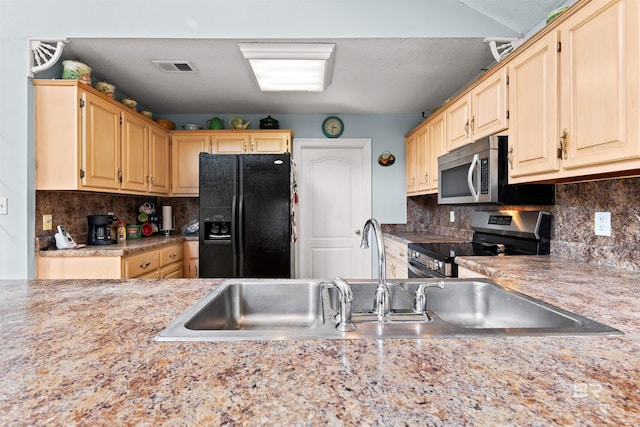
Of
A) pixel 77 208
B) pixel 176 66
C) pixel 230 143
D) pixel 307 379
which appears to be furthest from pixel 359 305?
pixel 230 143

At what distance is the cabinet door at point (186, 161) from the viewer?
371cm

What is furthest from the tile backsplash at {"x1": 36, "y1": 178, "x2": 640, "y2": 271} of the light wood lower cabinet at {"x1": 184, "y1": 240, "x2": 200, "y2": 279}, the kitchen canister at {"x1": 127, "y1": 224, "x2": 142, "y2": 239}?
the light wood lower cabinet at {"x1": 184, "y1": 240, "x2": 200, "y2": 279}

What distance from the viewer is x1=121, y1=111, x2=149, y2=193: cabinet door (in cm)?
288

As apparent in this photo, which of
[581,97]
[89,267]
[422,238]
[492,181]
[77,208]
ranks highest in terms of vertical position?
[581,97]

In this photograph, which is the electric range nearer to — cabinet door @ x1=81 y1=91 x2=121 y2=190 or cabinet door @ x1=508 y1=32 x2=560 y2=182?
cabinet door @ x1=508 y1=32 x2=560 y2=182

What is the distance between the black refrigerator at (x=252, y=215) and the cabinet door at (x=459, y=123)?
1.43m

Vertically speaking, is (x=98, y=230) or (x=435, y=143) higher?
(x=435, y=143)

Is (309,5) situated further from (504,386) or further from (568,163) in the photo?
(504,386)

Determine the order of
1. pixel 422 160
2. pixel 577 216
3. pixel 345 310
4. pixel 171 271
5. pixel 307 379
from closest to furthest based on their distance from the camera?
pixel 307 379, pixel 345 310, pixel 577 216, pixel 171 271, pixel 422 160

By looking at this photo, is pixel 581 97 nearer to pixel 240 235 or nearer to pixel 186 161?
pixel 240 235

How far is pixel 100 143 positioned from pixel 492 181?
2.81 metres

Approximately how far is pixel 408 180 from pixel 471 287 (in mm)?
2824

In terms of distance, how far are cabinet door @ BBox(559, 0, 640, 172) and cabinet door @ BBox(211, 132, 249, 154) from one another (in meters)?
2.94

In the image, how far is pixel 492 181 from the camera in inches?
80.5
